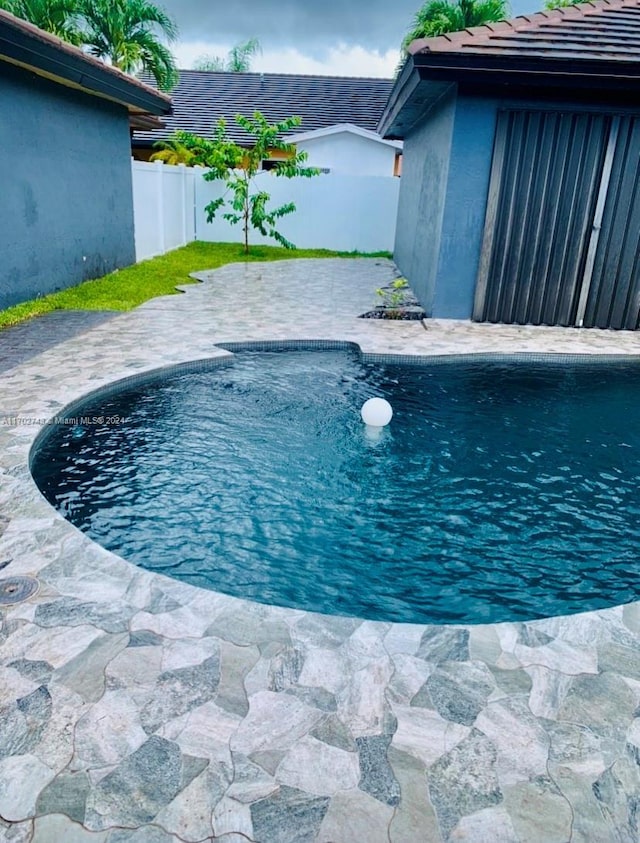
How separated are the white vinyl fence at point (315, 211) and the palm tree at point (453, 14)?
4144 mm

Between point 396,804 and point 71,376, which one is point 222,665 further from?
point 71,376

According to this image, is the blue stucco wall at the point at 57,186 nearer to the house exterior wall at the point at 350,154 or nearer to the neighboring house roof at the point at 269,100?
the house exterior wall at the point at 350,154

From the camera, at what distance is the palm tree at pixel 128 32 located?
15.7m

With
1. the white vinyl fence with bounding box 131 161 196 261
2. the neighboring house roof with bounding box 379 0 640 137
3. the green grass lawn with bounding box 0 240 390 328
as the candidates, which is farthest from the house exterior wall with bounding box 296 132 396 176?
the neighboring house roof with bounding box 379 0 640 137

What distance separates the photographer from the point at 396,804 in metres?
2.00

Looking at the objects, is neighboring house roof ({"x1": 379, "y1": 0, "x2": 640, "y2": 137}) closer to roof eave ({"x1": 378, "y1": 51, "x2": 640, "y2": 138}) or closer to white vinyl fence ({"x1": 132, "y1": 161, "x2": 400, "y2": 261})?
roof eave ({"x1": 378, "y1": 51, "x2": 640, "y2": 138})

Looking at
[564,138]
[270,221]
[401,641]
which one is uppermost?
[564,138]

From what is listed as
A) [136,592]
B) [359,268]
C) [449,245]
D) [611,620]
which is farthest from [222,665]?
[359,268]

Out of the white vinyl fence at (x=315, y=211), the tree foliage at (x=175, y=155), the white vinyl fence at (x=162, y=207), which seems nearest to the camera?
the white vinyl fence at (x=162, y=207)

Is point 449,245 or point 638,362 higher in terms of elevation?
point 449,245

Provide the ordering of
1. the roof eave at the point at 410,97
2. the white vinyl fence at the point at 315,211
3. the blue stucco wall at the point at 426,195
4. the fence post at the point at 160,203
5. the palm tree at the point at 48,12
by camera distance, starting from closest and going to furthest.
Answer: the roof eave at the point at 410,97
the blue stucco wall at the point at 426,195
the fence post at the point at 160,203
the palm tree at the point at 48,12
the white vinyl fence at the point at 315,211

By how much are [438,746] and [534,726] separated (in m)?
0.39

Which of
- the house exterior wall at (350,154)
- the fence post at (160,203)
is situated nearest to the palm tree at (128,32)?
the fence post at (160,203)

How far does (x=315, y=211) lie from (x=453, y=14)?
6.79 meters
